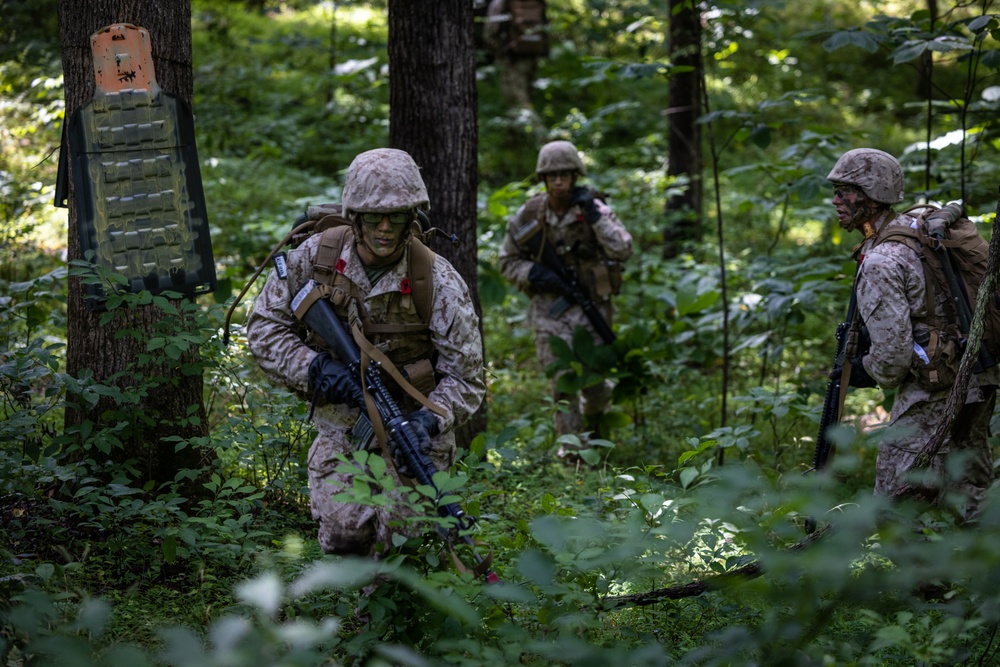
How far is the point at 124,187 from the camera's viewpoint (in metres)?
4.11

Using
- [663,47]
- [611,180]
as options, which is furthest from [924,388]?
[663,47]

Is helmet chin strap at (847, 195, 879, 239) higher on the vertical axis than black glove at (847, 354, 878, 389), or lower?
Result: higher

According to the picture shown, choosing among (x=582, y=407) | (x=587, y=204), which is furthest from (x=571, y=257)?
(x=582, y=407)

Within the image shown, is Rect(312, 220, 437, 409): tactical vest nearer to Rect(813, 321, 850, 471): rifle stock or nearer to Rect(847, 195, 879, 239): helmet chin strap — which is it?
Rect(813, 321, 850, 471): rifle stock

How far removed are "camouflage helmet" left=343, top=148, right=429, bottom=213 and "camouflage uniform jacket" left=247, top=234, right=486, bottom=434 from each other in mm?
269

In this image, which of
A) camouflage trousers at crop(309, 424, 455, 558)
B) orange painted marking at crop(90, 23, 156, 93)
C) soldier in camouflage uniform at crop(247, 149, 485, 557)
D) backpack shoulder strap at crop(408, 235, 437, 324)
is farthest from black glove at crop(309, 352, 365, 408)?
orange painted marking at crop(90, 23, 156, 93)

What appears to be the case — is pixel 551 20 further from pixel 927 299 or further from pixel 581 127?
pixel 927 299

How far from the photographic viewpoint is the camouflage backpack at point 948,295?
13.7 feet

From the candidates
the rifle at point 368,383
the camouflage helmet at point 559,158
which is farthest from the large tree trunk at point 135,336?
the camouflage helmet at point 559,158

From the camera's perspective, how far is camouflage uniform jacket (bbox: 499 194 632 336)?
7.02 metres

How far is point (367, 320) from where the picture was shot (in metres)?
3.85

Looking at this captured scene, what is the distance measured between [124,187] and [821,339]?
7492 millimetres

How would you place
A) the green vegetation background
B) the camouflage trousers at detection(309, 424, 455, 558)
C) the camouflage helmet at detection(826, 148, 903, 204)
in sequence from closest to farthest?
the green vegetation background → the camouflage trousers at detection(309, 424, 455, 558) → the camouflage helmet at detection(826, 148, 903, 204)

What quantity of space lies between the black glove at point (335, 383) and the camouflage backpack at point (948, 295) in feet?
9.00
